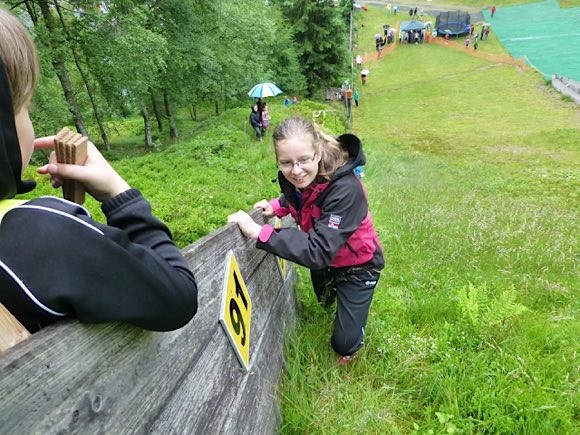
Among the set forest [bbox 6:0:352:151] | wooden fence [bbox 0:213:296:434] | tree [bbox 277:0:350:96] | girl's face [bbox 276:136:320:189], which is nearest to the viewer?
wooden fence [bbox 0:213:296:434]

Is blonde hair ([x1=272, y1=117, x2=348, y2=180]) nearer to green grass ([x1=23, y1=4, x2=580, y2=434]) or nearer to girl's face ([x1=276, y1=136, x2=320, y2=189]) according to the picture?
girl's face ([x1=276, y1=136, x2=320, y2=189])

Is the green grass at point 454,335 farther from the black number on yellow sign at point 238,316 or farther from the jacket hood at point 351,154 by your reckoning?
the jacket hood at point 351,154

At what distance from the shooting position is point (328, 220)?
2.31 m

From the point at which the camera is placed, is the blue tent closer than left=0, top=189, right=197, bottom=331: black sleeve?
No

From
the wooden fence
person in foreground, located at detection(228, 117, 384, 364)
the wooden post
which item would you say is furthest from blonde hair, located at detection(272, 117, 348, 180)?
the wooden post

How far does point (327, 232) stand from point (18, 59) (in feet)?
5.28

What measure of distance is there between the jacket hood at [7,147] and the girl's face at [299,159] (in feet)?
5.09

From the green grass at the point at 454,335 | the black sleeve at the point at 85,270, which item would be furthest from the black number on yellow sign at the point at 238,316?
the black sleeve at the point at 85,270

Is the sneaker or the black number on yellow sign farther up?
the black number on yellow sign

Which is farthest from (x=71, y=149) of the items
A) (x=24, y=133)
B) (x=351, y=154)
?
(x=351, y=154)

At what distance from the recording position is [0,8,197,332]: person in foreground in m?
0.84

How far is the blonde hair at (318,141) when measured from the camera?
2425mm

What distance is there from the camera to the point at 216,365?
154 centimetres

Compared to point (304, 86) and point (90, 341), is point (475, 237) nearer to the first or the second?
point (90, 341)
